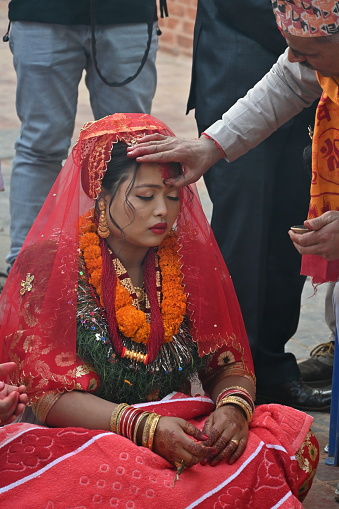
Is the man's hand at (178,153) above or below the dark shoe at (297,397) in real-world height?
above

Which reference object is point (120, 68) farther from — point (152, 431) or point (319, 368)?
point (152, 431)

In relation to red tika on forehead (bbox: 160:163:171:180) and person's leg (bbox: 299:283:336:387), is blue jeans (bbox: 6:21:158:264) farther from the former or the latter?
red tika on forehead (bbox: 160:163:171:180)

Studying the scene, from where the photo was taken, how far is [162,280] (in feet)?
9.94

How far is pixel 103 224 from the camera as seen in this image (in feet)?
9.70

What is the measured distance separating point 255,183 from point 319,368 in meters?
0.94

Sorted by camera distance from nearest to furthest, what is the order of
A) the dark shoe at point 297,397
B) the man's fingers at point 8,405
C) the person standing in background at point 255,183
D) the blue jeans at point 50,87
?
the man's fingers at point 8,405
the person standing in background at point 255,183
the dark shoe at point 297,397
the blue jeans at point 50,87

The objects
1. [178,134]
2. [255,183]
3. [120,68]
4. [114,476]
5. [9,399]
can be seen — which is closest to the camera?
[9,399]

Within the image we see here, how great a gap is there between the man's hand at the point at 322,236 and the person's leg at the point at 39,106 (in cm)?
189

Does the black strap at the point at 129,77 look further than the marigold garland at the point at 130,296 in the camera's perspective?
Yes

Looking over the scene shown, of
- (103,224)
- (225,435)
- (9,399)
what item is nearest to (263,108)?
(103,224)

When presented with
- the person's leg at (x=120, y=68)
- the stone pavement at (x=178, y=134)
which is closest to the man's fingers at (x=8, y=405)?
the stone pavement at (x=178, y=134)

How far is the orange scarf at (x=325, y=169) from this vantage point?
295 cm

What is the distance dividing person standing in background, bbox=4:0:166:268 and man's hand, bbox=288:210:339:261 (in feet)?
6.04

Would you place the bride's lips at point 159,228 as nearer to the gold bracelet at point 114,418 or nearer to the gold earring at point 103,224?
the gold earring at point 103,224
